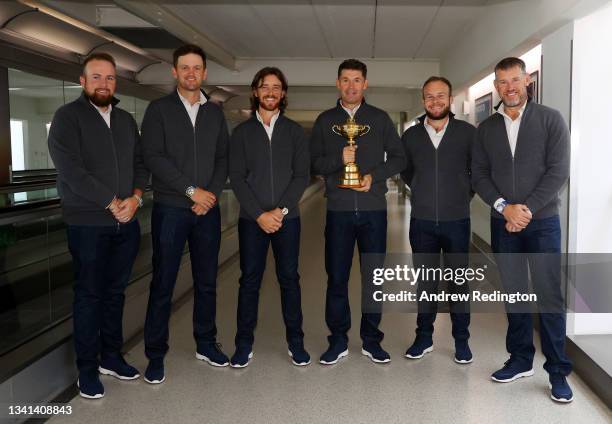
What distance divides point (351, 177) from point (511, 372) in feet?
5.32

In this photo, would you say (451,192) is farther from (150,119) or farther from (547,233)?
(150,119)

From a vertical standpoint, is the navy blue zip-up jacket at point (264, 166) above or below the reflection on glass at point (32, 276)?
above

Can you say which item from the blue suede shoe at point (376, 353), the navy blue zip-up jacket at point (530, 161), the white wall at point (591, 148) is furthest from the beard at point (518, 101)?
the blue suede shoe at point (376, 353)

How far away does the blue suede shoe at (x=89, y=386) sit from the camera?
3.42 meters

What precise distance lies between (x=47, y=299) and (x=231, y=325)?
5.66 ft

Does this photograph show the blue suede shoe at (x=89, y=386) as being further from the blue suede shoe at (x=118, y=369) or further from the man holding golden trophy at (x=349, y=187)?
the man holding golden trophy at (x=349, y=187)

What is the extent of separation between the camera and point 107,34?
6.84 meters

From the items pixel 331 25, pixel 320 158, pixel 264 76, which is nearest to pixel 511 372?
pixel 320 158

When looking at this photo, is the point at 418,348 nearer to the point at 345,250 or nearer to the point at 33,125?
the point at 345,250

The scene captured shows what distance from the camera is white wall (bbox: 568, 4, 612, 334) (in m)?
4.02

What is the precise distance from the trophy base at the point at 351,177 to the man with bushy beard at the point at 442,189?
1.56ft

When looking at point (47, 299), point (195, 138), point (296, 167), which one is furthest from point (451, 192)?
point (47, 299)

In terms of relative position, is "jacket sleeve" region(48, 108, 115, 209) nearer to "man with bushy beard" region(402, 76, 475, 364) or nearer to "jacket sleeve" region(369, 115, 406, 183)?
"jacket sleeve" region(369, 115, 406, 183)

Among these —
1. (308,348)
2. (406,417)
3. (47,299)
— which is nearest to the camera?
(406,417)
